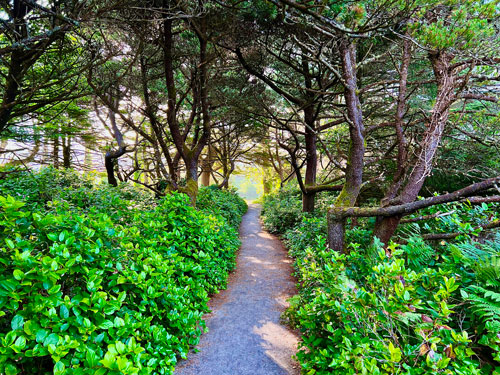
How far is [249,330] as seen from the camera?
3.40 metres

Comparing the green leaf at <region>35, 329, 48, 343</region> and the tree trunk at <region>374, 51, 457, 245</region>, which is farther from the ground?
the tree trunk at <region>374, 51, 457, 245</region>

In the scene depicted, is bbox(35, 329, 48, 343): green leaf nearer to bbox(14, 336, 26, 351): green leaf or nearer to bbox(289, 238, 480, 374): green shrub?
bbox(14, 336, 26, 351): green leaf

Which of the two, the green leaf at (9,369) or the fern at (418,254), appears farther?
the fern at (418,254)

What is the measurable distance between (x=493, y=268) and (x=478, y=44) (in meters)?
2.64

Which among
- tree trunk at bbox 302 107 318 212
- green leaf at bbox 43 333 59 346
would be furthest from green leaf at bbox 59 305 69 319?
tree trunk at bbox 302 107 318 212

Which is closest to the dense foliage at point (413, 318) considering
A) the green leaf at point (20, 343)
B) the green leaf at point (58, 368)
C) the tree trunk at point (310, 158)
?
Result: the green leaf at point (58, 368)

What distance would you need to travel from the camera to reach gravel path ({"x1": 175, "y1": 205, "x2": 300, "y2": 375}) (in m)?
2.71

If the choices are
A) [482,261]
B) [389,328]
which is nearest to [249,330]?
[389,328]

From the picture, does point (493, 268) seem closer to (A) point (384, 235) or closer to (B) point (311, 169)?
(A) point (384, 235)

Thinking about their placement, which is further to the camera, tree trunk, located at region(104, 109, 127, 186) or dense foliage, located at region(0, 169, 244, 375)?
tree trunk, located at region(104, 109, 127, 186)

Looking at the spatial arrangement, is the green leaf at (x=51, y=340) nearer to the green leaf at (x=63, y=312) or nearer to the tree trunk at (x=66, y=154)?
the green leaf at (x=63, y=312)

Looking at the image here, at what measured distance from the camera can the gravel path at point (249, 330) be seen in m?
2.71

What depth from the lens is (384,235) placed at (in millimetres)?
4051

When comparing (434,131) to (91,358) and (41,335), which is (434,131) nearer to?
(91,358)
